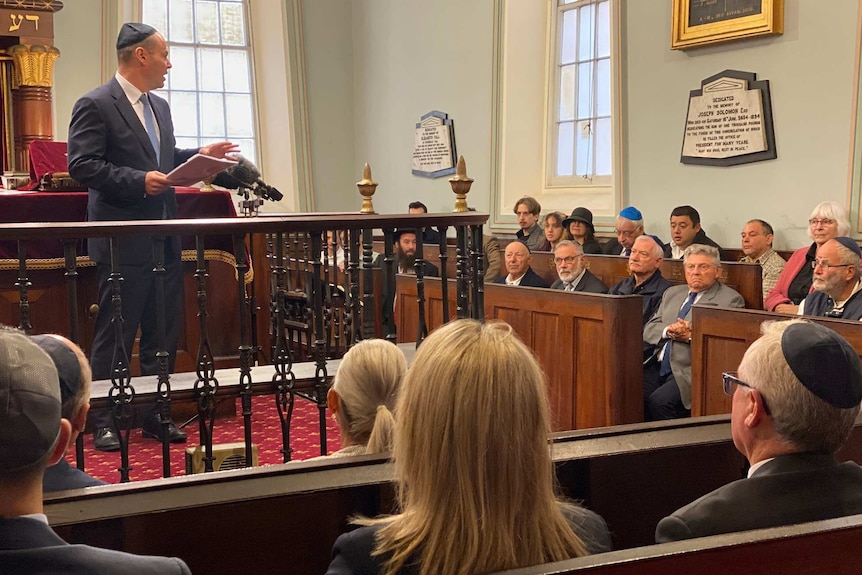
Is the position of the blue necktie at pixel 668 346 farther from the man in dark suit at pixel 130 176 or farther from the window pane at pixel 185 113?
the window pane at pixel 185 113

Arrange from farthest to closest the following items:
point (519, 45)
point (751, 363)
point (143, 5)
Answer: point (143, 5), point (519, 45), point (751, 363)

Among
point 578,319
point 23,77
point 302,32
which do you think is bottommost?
point 578,319

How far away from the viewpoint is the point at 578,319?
507cm

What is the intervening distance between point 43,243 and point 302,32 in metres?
7.55

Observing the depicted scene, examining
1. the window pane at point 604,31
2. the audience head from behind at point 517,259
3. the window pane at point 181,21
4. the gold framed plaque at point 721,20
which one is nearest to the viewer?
the audience head from behind at point 517,259

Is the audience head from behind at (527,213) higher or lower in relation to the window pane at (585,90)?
lower

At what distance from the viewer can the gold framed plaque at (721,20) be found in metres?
6.88

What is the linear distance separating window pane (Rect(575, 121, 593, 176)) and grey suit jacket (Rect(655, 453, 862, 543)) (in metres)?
7.74

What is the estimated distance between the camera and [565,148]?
9617 mm

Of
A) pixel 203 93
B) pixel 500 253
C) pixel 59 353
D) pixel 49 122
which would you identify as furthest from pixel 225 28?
pixel 59 353

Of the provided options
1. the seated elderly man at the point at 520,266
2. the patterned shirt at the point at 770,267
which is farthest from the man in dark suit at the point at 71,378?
the patterned shirt at the point at 770,267

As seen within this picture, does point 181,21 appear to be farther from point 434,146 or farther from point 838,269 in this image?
point 838,269

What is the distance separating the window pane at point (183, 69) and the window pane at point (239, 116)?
477mm

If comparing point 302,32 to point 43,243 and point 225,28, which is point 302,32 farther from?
point 43,243
